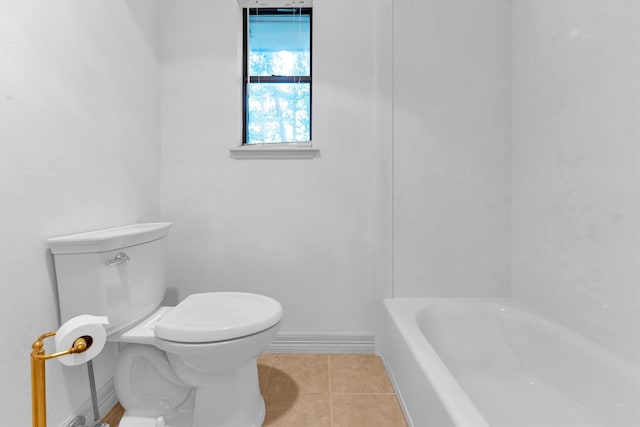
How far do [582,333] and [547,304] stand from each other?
0.68ft

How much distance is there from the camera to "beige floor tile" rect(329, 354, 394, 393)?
1.45 m

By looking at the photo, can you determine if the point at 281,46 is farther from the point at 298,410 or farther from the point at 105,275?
the point at 298,410

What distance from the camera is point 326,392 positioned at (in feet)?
4.66

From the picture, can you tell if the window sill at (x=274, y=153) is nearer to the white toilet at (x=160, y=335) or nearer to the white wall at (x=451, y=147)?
the white wall at (x=451, y=147)

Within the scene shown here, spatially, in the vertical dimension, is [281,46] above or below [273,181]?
above

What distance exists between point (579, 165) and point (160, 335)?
165 centimetres

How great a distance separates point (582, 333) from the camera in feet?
4.12

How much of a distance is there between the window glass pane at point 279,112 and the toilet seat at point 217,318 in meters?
0.92

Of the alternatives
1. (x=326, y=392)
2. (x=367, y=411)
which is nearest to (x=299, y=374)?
(x=326, y=392)

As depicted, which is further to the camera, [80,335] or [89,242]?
[89,242]

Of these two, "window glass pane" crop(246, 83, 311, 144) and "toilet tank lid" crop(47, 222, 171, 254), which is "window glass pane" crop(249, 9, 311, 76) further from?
"toilet tank lid" crop(47, 222, 171, 254)

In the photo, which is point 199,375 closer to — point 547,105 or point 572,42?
point 547,105

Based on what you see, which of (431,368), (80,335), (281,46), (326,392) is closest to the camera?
(80,335)

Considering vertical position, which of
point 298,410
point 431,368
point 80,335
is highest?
point 80,335
